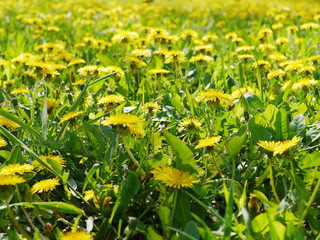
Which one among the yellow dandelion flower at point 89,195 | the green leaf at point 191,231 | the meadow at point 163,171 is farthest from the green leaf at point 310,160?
the yellow dandelion flower at point 89,195

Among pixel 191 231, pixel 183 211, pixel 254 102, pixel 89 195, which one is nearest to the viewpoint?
pixel 191 231

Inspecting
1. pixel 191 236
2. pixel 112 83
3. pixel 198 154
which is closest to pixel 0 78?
pixel 112 83

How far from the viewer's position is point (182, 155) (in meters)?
1.28

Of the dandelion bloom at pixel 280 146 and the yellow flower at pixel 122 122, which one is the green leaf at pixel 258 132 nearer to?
the dandelion bloom at pixel 280 146

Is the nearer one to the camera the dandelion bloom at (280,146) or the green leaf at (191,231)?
the green leaf at (191,231)

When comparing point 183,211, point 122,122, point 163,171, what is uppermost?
point 122,122

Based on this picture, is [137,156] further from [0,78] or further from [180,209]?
[0,78]

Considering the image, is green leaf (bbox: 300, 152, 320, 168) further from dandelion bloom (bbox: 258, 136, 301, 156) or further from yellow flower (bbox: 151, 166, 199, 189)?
yellow flower (bbox: 151, 166, 199, 189)

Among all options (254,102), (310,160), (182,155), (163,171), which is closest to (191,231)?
(163,171)

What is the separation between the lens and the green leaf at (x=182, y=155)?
1.28 m

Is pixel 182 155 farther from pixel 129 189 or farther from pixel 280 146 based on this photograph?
pixel 280 146

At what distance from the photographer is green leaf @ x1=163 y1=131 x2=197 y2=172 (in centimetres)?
128

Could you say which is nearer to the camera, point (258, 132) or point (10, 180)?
point (10, 180)

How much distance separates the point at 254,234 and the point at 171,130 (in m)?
0.79
